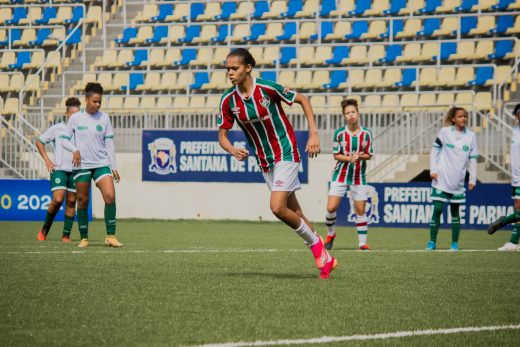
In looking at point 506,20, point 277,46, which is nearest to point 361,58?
point 277,46

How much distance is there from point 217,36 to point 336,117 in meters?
8.67

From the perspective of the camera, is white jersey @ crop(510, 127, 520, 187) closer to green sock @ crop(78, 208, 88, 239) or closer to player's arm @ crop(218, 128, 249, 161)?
green sock @ crop(78, 208, 88, 239)

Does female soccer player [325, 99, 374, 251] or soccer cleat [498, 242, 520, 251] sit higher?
female soccer player [325, 99, 374, 251]

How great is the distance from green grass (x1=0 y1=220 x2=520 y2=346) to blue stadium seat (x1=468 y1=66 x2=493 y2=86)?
13.6 m

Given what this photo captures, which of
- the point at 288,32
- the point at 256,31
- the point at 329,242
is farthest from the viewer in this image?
the point at 256,31

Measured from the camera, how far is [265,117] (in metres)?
8.91

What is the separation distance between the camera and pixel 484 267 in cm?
1059

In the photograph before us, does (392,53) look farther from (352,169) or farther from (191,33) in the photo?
(352,169)

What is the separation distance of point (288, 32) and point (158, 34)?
4.45 metres

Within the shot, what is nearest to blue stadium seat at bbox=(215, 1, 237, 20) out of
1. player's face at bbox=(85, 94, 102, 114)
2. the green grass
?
player's face at bbox=(85, 94, 102, 114)

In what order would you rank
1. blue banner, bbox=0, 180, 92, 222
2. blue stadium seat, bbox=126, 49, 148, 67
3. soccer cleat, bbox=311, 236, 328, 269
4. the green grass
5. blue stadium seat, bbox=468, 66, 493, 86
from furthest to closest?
1. blue stadium seat, bbox=126, 49, 148, 67
2. blue stadium seat, bbox=468, 66, 493, 86
3. blue banner, bbox=0, 180, 92, 222
4. soccer cleat, bbox=311, 236, 328, 269
5. the green grass

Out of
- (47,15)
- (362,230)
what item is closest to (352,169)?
(362,230)

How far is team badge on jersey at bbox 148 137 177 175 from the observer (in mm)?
23766

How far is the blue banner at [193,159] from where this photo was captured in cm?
2336
